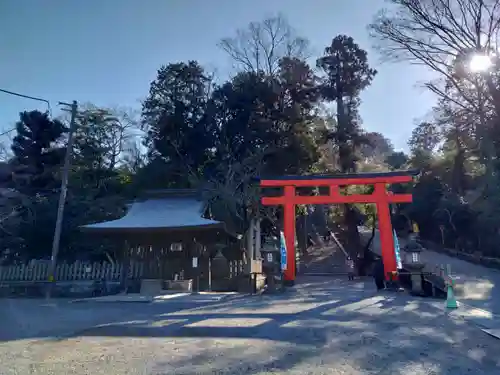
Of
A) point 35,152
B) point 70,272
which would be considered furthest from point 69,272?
point 35,152

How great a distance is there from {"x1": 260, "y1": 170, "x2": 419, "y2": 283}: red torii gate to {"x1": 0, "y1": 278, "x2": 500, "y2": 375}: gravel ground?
24.7 feet

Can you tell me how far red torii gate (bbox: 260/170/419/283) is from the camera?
1712 centimetres

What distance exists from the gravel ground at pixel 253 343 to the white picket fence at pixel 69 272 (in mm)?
5161

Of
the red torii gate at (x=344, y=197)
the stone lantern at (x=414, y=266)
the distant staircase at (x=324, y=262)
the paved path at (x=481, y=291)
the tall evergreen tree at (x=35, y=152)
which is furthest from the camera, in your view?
the distant staircase at (x=324, y=262)

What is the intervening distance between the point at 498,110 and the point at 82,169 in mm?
23310

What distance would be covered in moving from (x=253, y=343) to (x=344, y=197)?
497 inches

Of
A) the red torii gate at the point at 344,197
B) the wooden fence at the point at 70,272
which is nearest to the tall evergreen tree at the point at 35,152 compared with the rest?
the wooden fence at the point at 70,272

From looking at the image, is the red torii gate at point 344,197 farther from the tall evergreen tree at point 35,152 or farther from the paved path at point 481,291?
the tall evergreen tree at point 35,152

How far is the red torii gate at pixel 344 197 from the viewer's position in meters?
17.1

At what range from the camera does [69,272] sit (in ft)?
49.3

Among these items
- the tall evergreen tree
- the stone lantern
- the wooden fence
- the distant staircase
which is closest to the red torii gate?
the stone lantern

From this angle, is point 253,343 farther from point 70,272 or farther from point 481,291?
point 481,291

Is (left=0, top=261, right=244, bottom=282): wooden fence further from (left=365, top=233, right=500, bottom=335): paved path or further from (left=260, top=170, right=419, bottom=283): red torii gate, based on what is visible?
(left=365, top=233, right=500, bottom=335): paved path

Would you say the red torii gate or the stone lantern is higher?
the red torii gate
